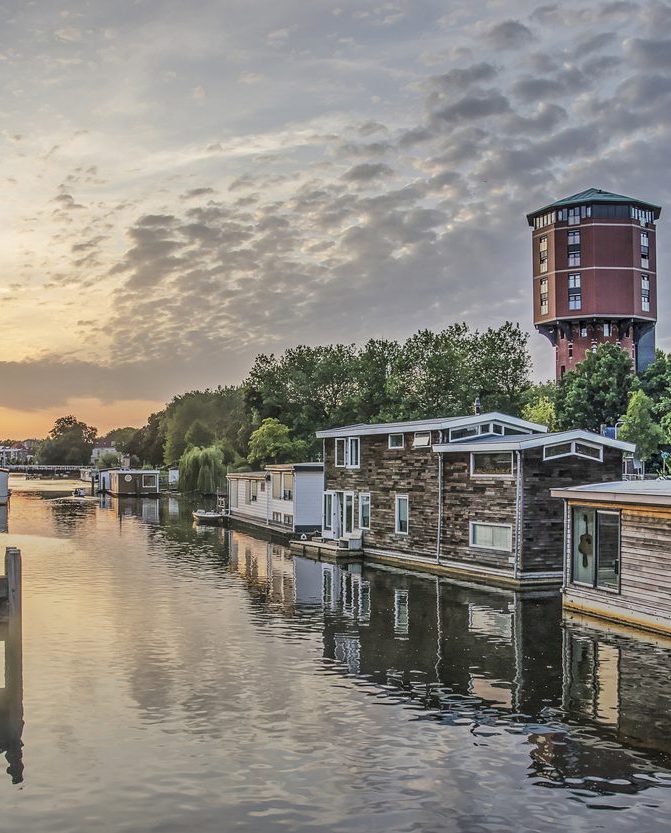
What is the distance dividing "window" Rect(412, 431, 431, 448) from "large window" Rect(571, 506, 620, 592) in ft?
38.8

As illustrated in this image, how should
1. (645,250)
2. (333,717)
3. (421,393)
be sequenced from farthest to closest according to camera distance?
(645,250) → (421,393) → (333,717)

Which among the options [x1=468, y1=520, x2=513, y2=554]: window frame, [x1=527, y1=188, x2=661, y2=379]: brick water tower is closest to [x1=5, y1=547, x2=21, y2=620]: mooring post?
[x1=468, y1=520, x2=513, y2=554]: window frame

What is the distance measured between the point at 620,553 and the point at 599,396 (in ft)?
176

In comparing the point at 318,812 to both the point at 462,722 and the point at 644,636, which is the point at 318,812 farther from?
the point at 644,636

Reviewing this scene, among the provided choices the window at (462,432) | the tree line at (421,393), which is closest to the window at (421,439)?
the window at (462,432)

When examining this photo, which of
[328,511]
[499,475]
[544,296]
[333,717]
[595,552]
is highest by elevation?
[544,296]

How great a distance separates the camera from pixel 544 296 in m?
118

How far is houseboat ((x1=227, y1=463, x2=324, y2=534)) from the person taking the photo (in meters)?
56.9

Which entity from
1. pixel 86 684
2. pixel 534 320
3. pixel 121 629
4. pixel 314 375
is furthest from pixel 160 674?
pixel 534 320

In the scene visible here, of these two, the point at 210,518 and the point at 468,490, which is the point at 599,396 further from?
the point at 468,490

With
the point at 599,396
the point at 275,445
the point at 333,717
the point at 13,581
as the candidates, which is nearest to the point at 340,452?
the point at 13,581

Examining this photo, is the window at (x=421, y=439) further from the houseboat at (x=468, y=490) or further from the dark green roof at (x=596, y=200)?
the dark green roof at (x=596, y=200)

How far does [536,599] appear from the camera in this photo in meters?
33.3

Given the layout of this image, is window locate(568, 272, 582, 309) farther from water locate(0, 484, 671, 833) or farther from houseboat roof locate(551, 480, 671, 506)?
houseboat roof locate(551, 480, 671, 506)
